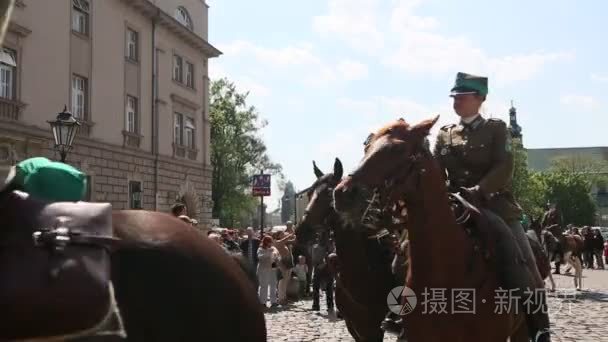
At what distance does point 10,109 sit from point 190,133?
1676cm

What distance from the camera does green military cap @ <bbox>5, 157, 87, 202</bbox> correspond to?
7.04ft

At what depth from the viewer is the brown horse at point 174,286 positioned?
2242 millimetres

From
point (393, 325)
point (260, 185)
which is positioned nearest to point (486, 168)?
point (393, 325)

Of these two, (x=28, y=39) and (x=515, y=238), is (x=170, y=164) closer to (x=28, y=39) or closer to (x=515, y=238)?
(x=28, y=39)

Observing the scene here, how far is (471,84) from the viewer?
17.7 ft

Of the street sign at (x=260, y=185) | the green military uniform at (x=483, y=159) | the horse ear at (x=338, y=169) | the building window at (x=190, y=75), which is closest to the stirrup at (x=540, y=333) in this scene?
the green military uniform at (x=483, y=159)

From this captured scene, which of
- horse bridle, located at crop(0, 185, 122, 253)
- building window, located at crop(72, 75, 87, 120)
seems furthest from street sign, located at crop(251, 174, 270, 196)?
horse bridle, located at crop(0, 185, 122, 253)

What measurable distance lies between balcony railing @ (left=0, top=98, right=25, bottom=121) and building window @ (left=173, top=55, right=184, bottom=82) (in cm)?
1394

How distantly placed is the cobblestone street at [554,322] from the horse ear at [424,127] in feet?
22.0

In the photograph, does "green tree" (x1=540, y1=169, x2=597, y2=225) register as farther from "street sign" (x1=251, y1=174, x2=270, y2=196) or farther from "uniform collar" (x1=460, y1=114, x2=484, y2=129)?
"uniform collar" (x1=460, y1=114, x2=484, y2=129)

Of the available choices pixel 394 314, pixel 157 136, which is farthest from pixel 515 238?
pixel 157 136

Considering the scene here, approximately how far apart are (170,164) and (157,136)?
73.4 inches

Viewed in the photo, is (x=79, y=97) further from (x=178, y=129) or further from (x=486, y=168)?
(x=486, y=168)

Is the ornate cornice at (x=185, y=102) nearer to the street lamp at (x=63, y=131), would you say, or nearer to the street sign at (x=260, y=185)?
the street sign at (x=260, y=185)
